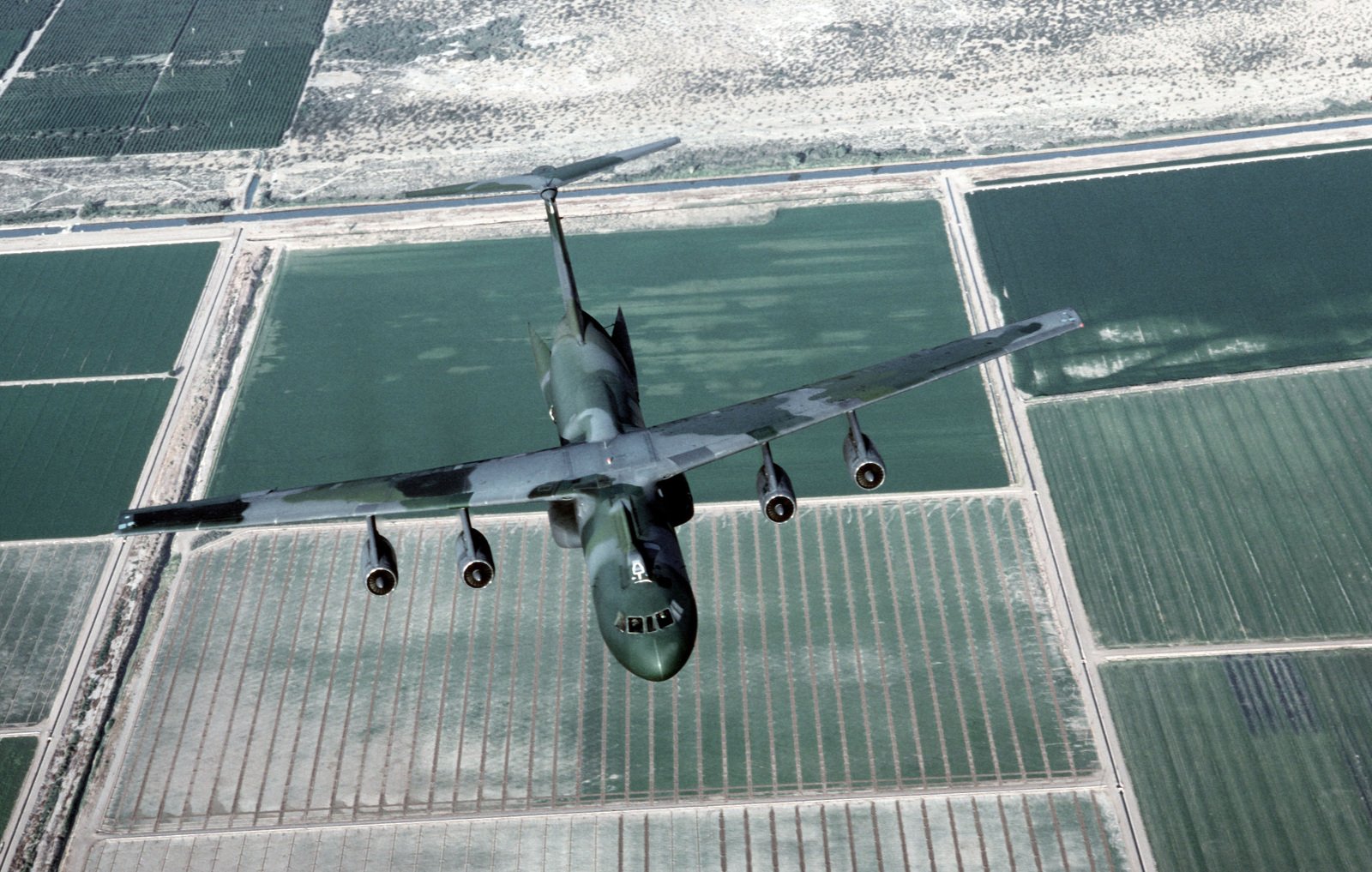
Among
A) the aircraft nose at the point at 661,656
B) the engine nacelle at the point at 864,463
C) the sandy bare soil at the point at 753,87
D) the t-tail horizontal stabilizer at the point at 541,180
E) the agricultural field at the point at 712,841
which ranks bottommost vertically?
the agricultural field at the point at 712,841

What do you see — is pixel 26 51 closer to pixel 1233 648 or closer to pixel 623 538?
pixel 623 538

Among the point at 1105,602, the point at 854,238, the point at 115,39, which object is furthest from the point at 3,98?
the point at 1105,602

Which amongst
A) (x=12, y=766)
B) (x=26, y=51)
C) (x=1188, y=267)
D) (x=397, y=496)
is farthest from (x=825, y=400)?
(x=26, y=51)

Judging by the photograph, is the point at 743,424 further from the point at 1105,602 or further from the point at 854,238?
the point at 854,238

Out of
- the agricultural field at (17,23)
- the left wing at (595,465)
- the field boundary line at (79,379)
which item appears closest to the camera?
the left wing at (595,465)

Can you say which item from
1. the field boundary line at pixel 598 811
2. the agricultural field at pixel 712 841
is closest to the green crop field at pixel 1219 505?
the agricultural field at pixel 712 841

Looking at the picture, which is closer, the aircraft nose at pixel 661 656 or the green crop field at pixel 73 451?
the aircraft nose at pixel 661 656

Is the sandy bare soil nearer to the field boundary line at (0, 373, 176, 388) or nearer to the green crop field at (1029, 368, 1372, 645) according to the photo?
→ the field boundary line at (0, 373, 176, 388)

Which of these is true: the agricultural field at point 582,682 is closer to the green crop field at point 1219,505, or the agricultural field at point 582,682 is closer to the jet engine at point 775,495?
the green crop field at point 1219,505
